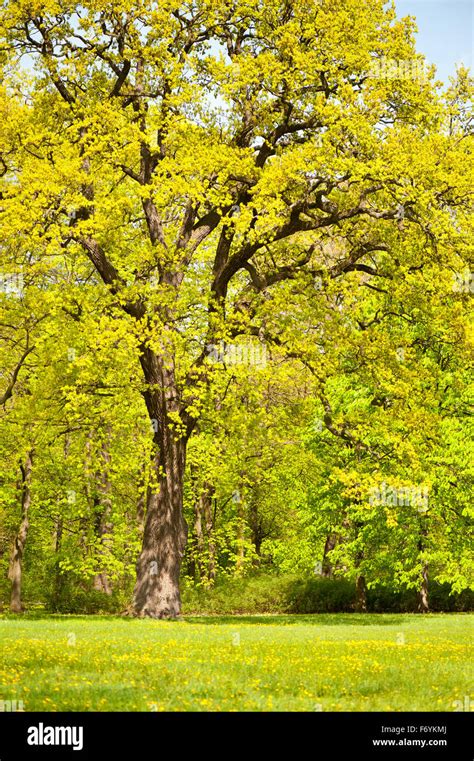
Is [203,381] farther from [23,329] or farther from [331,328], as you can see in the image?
[23,329]

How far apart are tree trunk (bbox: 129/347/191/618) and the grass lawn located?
22.1ft

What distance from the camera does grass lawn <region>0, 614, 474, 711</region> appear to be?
988 centimetres

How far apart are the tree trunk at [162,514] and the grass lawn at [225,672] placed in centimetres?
673

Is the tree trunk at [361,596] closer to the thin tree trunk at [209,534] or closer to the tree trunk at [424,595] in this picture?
the tree trunk at [424,595]

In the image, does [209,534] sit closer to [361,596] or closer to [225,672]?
[361,596]

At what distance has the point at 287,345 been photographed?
24109 millimetres

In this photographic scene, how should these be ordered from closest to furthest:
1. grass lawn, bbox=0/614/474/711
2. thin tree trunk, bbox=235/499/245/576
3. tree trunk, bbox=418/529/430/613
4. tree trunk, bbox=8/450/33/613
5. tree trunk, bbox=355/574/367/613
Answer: grass lawn, bbox=0/614/474/711 → tree trunk, bbox=8/450/33/613 → tree trunk, bbox=418/529/430/613 → tree trunk, bbox=355/574/367/613 → thin tree trunk, bbox=235/499/245/576

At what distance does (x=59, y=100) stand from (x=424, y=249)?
11322 mm

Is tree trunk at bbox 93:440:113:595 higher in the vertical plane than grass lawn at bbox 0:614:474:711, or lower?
higher

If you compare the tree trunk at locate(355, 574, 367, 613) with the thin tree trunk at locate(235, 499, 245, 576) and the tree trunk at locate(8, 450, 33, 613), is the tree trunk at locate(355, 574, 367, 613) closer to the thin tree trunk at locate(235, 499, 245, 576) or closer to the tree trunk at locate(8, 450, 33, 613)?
the thin tree trunk at locate(235, 499, 245, 576)

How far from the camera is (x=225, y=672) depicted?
11898 millimetres

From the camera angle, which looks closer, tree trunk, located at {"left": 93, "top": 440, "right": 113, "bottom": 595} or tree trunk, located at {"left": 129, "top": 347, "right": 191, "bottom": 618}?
tree trunk, located at {"left": 129, "top": 347, "right": 191, "bottom": 618}

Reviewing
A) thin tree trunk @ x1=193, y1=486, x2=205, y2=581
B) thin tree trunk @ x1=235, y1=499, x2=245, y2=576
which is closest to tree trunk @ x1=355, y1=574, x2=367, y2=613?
thin tree trunk @ x1=235, y1=499, x2=245, y2=576

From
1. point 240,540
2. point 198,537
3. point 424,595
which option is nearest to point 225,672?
point 424,595
